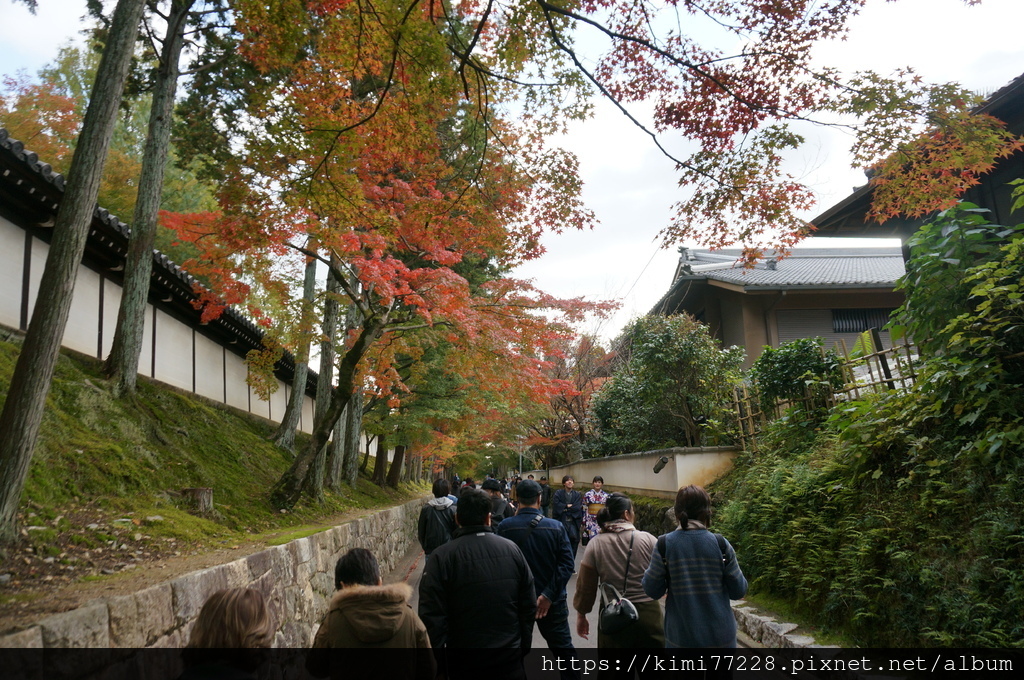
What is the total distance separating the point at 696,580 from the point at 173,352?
40.7 feet

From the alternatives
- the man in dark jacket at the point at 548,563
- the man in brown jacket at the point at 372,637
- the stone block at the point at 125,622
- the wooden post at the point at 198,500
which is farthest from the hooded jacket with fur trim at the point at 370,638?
the wooden post at the point at 198,500

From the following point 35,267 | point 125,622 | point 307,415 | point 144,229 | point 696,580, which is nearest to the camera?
point 125,622

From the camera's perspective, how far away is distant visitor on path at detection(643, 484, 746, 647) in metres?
3.86

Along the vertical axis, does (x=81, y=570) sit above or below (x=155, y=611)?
above

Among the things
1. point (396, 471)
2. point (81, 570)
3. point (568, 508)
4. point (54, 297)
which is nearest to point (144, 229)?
point (54, 297)

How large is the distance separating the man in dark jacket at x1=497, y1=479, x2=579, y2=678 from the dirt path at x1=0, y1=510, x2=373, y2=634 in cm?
267

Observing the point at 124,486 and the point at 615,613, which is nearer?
the point at 615,613

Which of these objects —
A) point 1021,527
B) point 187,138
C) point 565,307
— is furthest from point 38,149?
point 1021,527

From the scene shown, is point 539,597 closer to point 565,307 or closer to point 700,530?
point 700,530

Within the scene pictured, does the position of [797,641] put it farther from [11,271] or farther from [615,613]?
[11,271]

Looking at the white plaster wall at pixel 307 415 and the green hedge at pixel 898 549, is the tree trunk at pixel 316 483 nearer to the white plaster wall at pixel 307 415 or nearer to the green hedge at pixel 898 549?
the green hedge at pixel 898 549

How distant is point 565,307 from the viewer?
18438 millimetres

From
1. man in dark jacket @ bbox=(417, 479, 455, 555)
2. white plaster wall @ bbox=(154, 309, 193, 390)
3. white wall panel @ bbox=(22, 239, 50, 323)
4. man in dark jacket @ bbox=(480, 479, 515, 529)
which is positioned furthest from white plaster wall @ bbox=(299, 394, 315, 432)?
man in dark jacket @ bbox=(417, 479, 455, 555)

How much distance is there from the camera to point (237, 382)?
16.7 m
